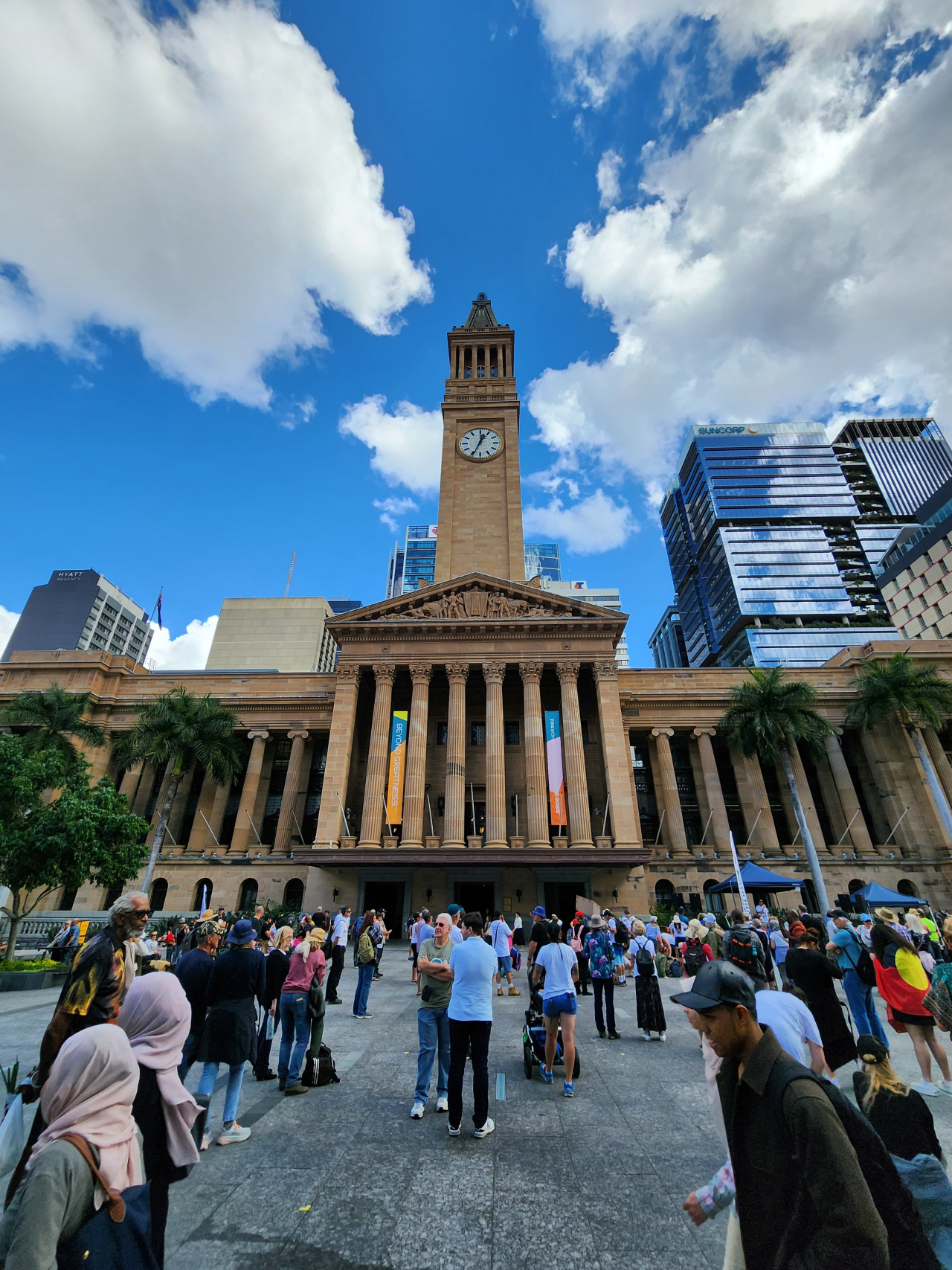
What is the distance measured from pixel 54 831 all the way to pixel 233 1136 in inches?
703

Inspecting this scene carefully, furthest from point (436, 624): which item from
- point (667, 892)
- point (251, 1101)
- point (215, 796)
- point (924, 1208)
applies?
point (924, 1208)

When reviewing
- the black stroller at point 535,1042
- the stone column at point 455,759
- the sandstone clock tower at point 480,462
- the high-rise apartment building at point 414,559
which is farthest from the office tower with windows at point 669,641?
the black stroller at point 535,1042

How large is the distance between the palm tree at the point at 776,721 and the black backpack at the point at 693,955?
21.5 metres

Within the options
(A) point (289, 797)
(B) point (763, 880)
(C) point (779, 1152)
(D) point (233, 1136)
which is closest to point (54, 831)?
(D) point (233, 1136)

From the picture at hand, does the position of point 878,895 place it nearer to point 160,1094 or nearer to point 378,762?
point 160,1094

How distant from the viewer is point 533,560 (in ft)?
477

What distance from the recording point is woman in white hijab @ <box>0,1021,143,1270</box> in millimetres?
2785

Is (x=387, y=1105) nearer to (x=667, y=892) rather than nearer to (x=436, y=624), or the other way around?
(x=436, y=624)

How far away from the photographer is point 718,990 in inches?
121

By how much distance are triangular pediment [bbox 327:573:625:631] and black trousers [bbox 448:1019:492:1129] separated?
30691 mm

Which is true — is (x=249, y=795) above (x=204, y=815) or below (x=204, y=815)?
above

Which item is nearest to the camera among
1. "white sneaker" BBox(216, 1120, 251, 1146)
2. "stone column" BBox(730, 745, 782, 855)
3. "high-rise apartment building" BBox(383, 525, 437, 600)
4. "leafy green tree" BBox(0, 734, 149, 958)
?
"white sneaker" BBox(216, 1120, 251, 1146)

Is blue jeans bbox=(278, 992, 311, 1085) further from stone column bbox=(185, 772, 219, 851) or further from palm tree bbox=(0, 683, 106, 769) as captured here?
stone column bbox=(185, 772, 219, 851)

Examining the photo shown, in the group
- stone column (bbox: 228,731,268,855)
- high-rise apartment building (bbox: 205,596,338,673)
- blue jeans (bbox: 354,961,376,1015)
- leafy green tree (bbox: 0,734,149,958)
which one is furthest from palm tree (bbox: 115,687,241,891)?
high-rise apartment building (bbox: 205,596,338,673)
